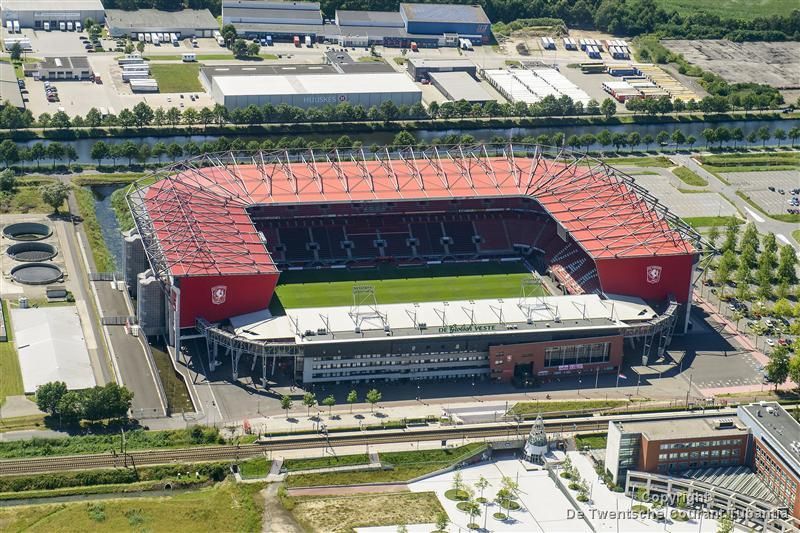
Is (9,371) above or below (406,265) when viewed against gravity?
below

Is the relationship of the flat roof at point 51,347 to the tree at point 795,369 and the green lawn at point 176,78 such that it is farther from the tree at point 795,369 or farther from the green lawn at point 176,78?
the green lawn at point 176,78

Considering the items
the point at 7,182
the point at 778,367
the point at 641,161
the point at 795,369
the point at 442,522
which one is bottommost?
the point at 442,522

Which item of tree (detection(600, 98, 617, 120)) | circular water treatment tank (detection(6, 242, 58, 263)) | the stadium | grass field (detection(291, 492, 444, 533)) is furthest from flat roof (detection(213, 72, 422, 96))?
grass field (detection(291, 492, 444, 533))

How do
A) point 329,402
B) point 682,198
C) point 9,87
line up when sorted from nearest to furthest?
point 329,402, point 682,198, point 9,87

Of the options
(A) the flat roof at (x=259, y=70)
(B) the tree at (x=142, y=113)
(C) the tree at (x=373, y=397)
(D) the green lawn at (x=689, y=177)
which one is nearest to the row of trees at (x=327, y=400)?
(C) the tree at (x=373, y=397)

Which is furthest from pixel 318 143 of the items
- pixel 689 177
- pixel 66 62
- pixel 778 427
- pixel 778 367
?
pixel 778 427

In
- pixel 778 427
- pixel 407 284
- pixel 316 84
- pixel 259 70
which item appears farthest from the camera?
pixel 259 70

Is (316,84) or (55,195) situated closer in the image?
(55,195)

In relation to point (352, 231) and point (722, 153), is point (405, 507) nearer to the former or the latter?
point (352, 231)

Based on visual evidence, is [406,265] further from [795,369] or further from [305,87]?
Result: [305,87]
